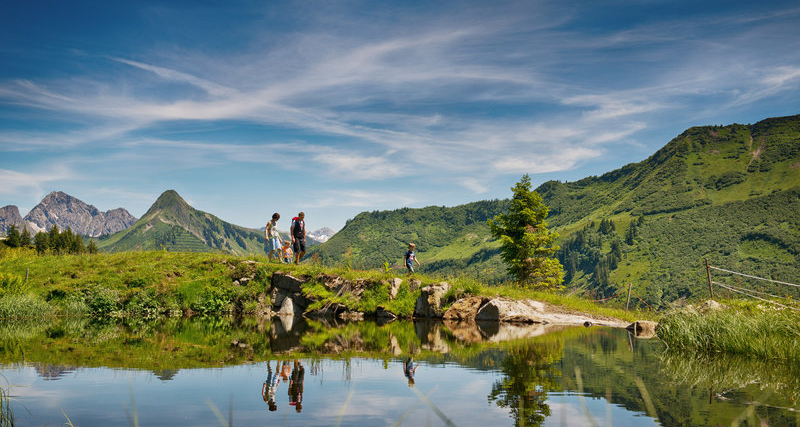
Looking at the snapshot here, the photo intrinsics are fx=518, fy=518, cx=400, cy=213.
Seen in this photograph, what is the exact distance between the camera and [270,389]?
1023 centimetres

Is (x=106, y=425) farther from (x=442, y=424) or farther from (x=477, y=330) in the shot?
(x=477, y=330)

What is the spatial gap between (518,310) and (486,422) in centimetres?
1990

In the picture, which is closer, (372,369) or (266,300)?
(372,369)

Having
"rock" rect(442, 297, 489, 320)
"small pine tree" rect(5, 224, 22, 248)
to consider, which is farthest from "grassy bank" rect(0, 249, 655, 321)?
"small pine tree" rect(5, 224, 22, 248)

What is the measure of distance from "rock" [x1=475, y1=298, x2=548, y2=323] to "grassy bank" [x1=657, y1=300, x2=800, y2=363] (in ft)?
29.8

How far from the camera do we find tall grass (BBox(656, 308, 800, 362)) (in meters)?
13.0

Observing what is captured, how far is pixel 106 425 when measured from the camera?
7625 millimetres

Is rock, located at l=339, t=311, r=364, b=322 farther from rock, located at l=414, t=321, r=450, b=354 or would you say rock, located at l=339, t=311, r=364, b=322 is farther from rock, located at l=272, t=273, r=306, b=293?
rock, located at l=414, t=321, r=450, b=354

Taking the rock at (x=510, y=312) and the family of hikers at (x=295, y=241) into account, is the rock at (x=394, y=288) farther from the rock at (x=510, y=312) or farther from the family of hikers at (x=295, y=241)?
the rock at (x=510, y=312)

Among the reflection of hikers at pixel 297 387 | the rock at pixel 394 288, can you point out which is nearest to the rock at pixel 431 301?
the rock at pixel 394 288

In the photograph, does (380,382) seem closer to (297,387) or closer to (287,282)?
(297,387)

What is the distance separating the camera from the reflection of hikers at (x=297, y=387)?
359 inches

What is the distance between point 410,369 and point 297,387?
10.7 ft

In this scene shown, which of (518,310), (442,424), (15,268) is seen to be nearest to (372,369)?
(442,424)
